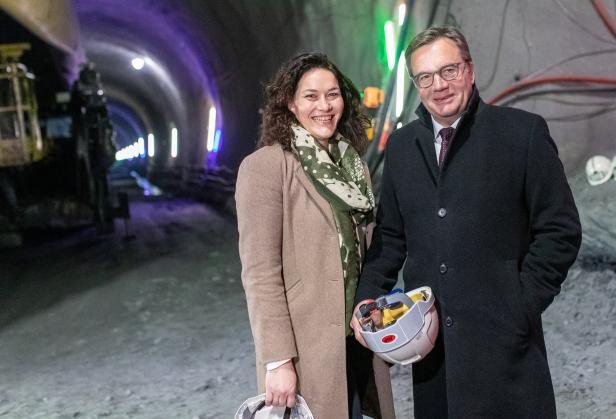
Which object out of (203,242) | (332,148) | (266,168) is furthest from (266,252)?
(203,242)

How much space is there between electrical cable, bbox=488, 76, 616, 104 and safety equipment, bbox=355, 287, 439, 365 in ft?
12.7

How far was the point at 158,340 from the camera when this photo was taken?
4891 millimetres

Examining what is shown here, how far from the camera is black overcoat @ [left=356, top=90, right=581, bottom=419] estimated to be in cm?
167

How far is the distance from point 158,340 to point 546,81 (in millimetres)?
3899

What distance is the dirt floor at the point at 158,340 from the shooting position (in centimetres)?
359

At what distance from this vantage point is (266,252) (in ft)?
6.01

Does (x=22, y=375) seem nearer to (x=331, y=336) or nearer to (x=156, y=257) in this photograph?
(x=331, y=336)

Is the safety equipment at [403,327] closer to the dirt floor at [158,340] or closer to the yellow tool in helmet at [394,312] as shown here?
the yellow tool in helmet at [394,312]

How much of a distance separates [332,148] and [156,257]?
655 cm

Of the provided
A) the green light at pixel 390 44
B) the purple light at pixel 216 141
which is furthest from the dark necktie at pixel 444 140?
the purple light at pixel 216 141

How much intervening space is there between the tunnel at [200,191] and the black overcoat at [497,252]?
0.30 feet

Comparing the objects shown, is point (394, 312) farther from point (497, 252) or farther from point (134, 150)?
point (134, 150)

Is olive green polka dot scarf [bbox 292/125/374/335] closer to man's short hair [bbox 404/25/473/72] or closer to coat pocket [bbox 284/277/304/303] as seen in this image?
coat pocket [bbox 284/277/304/303]

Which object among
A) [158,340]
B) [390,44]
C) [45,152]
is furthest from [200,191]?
[158,340]
